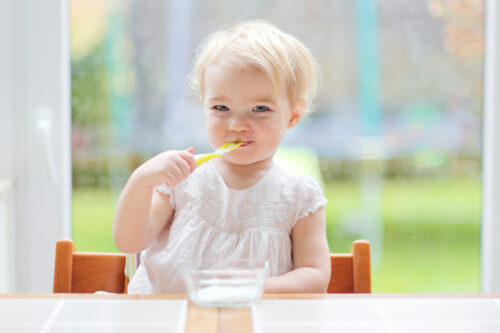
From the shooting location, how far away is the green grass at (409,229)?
1.87m

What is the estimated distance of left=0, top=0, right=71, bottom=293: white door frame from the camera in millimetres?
1725

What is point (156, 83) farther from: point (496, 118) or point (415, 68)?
point (496, 118)

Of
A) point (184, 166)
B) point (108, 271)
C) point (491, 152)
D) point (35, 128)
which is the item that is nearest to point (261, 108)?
point (184, 166)

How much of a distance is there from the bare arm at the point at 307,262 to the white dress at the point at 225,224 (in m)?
0.02

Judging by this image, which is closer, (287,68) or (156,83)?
(287,68)

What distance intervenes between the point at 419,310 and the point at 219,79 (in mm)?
552

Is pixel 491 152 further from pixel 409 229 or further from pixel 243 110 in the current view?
pixel 243 110

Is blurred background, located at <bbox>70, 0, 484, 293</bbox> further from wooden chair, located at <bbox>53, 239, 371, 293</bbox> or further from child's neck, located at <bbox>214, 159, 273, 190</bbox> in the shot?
wooden chair, located at <bbox>53, 239, 371, 293</bbox>

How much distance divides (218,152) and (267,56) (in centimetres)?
20

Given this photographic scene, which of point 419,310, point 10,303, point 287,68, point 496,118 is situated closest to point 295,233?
point 287,68

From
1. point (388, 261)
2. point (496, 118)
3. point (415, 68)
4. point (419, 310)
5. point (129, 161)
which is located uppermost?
point (415, 68)

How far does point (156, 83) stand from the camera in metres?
1.84

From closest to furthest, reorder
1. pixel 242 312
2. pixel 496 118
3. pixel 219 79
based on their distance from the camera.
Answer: pixel 242 312
pixel 219 79
pixel 496 118

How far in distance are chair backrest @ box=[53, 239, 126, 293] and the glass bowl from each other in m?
0.34
